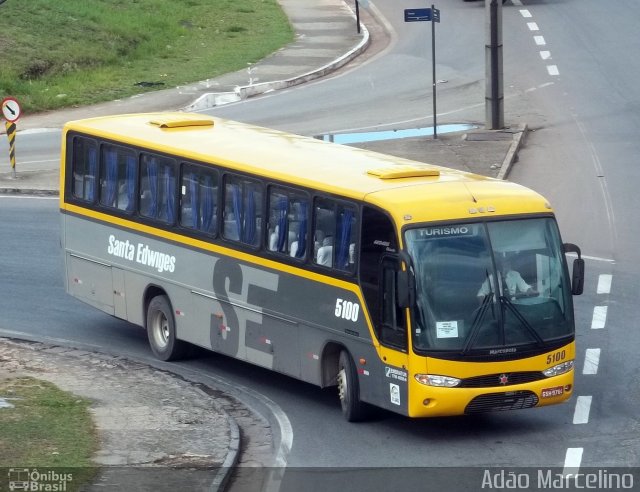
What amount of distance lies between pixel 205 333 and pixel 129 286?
6.18 ft

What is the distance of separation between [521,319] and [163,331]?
19.8 ft

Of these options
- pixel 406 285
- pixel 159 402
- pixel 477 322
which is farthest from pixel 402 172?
pixel 159 402

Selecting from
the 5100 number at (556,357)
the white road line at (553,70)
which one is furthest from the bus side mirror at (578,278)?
the white road line at (553,70)

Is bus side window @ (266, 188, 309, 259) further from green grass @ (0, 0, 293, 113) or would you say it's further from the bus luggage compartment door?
green grass @ (0, 0, 293, 113)

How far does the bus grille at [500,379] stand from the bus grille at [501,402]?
4.0 inches

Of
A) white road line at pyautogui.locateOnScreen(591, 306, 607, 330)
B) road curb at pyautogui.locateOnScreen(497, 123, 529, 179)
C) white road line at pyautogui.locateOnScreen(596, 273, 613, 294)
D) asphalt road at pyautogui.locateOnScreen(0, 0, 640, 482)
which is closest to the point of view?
asphalt road at pyautogui.locateOnScreen(0, 0, 640, 482)

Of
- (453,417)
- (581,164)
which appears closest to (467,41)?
(581,164)

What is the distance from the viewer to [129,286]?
59.4ft

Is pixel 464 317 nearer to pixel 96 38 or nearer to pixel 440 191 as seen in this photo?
pixel 440 191

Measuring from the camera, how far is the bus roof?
13.6m

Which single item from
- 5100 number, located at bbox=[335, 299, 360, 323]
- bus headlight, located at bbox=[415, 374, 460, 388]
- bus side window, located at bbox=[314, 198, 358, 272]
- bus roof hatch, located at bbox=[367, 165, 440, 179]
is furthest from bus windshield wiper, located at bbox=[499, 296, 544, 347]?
bus roof hatch, located at bbox=[367, 165, 440, 179]

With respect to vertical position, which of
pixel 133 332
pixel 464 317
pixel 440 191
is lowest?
pixel 133 332

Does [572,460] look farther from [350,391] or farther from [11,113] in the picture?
[11,113]

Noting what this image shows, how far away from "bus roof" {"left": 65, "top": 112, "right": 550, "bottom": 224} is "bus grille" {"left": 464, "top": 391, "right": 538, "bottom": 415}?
179 centimetres
